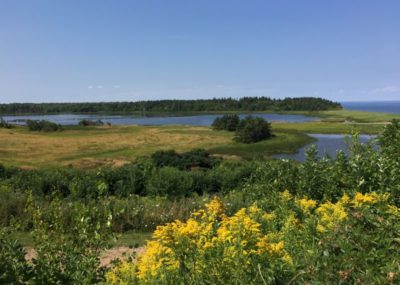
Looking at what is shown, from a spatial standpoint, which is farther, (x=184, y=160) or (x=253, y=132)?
(x=253, y=132)

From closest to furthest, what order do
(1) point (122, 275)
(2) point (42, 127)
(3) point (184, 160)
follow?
(1) point (122, 275)
(3) point (184, 160)
(2) point (42, 127)

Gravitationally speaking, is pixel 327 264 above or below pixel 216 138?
above

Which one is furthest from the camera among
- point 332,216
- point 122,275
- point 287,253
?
point 122,275

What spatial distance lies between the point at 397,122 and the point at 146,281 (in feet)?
23.8

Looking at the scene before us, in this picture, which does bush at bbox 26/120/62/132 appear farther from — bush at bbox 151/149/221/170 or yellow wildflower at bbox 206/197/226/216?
yellow wildflower at bbox 206/197/226/216

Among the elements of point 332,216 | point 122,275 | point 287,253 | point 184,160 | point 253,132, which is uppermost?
point 332,216

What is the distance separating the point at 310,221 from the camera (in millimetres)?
2996

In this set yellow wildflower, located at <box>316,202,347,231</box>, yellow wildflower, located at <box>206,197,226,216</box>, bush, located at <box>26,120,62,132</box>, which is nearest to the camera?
yellow wildflower, located at <box>316,202,347,231</box>

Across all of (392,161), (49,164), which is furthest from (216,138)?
(392,161)

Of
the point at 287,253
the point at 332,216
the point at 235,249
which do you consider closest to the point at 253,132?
the point at 332,216

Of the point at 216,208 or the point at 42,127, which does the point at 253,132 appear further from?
the point at 216,208

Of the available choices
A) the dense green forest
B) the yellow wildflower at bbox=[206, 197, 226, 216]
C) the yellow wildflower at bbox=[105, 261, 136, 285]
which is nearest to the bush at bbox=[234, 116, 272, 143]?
the dense green forest

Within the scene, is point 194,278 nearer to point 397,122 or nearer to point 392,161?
point 392,161

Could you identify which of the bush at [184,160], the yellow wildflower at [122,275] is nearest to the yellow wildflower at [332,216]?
the yellow wildflower at [122,275]
